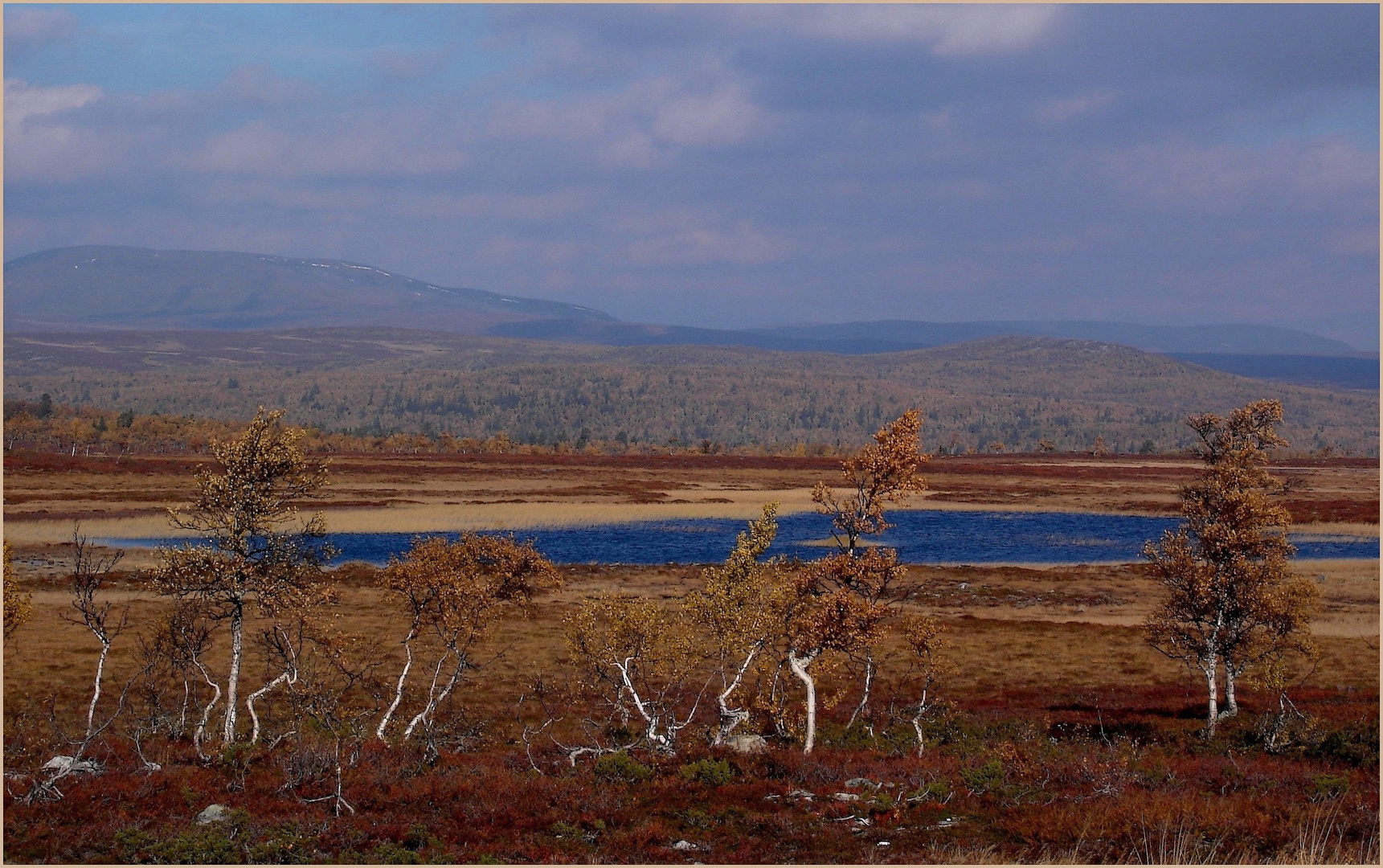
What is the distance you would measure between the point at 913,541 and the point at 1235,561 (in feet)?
191

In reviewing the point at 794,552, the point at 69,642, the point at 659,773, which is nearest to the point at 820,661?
the point at 659,773

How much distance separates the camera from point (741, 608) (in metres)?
25.4

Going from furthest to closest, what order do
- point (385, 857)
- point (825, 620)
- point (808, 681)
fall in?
1. point (808, 681)
2. point (825, 620)
3. point (385, 857)

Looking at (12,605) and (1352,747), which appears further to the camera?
(12,605)

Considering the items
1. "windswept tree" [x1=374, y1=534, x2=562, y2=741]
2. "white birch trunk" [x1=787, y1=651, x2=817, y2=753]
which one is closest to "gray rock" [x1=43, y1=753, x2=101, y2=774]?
"windswept tree" [x1=374, y1=534, x2=562, y2=741]

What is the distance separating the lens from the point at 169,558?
84.7 ft

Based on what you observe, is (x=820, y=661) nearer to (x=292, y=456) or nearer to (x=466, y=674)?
(x=292, y=456)

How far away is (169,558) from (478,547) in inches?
333

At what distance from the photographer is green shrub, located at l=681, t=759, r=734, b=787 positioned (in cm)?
2048

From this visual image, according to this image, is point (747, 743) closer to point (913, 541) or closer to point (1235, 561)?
point (1235, 561)

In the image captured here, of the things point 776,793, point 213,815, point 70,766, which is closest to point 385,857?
point 213,815

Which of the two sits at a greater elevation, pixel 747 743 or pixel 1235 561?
pixel 1235 561

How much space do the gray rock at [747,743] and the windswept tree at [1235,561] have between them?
1331cm

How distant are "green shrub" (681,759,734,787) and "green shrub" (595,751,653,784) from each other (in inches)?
39.1
